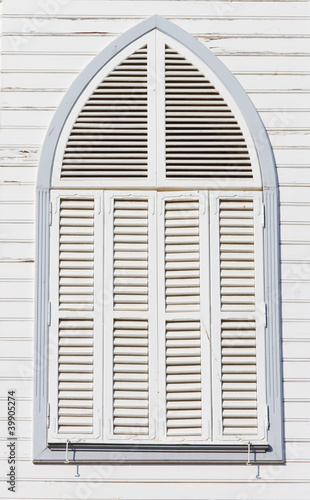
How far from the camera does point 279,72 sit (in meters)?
7.84

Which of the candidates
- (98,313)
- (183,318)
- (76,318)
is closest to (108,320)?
(98,313)

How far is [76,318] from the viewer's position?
7.31 metres

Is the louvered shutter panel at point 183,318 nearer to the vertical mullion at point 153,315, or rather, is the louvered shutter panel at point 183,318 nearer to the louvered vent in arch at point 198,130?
the vertical mullion at point 153,315

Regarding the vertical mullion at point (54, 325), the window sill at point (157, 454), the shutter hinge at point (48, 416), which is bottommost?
the window sill at point (157, 454)

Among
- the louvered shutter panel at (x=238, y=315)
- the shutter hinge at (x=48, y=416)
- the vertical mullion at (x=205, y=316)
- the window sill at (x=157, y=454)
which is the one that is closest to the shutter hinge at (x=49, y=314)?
the shutter hinge at (x=48, y=416)

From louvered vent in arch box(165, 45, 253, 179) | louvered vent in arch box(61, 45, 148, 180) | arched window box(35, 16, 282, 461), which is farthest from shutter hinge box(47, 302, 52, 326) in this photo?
louvered vent in arch box(165, 45, 253, 179)

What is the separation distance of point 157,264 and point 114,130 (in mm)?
1254

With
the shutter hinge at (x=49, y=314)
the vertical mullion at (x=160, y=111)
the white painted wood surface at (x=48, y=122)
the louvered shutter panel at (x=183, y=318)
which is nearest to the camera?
the white painted wood surface at (x=48, y=122)

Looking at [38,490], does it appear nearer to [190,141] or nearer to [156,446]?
[156,446]

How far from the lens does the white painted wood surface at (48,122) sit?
7059 millimetres

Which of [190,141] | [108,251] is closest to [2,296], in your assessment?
[108,251]

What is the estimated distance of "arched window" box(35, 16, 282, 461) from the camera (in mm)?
7145

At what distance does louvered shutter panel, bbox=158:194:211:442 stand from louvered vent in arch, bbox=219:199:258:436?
157 millimetres

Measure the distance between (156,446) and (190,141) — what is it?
102 inches
